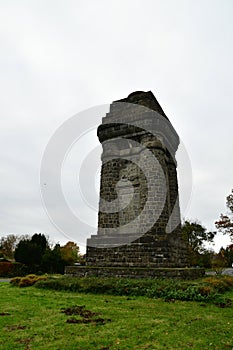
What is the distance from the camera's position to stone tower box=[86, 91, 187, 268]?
13391mm

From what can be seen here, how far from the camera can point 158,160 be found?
15031mm

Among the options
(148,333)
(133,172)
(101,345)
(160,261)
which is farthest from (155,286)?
(133,172)

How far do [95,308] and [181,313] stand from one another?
245cm

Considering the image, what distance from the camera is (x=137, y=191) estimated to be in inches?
605

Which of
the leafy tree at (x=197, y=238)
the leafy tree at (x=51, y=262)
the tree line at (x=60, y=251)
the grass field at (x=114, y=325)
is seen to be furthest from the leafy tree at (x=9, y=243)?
the grass field at (x=114, y=325)

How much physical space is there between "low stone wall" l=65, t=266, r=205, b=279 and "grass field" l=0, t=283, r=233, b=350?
2.53 metres

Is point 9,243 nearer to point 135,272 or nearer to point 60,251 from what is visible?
point 60,251

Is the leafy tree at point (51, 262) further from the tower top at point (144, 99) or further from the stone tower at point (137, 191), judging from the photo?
the tower top at point (144, 99)

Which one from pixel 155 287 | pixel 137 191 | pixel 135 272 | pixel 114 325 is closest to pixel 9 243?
pixel 137 191

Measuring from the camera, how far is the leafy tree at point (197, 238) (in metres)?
36.6

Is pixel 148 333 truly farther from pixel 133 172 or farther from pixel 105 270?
pixel 133 172

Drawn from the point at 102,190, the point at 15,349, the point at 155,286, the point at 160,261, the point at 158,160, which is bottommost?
the point at 15,349

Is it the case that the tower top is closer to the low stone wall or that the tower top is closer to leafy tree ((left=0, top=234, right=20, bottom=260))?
the low stone wall

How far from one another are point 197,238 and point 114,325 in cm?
3452
